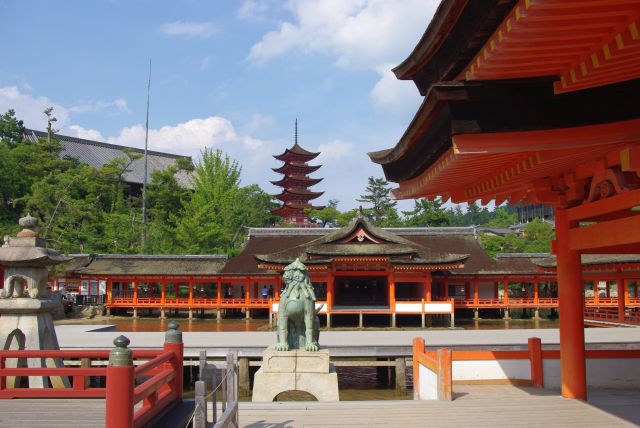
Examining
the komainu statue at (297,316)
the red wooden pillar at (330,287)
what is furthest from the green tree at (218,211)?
the komainu statue at (297,316)

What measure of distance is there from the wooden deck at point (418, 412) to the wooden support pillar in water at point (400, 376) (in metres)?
6.85

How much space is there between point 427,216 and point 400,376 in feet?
128

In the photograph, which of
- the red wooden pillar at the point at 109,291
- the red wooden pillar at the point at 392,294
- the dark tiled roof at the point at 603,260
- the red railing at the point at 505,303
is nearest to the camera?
the dark tiled roof at the point at 603,260

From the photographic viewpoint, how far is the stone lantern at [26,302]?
28.7ft

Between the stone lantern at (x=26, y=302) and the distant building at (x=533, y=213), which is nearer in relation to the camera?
the stone lantern at (x=26, y=302)

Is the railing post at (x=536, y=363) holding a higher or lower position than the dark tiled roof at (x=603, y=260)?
lower

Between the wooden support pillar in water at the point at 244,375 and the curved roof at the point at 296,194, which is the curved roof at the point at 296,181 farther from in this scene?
the wooden support pillar in water at the point at 244,375

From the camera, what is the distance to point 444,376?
8.30 m

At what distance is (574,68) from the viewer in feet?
13.1

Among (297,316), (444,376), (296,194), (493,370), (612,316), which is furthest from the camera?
(296,194)

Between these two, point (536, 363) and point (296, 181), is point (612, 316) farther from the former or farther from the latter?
point (296, 181)

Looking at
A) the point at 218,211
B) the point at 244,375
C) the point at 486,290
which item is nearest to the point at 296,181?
the point at 218,211

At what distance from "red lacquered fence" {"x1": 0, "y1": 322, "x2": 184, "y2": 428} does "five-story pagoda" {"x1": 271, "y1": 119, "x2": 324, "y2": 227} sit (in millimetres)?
52624

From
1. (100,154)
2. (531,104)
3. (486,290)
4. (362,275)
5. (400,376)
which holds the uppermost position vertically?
(100,154)
